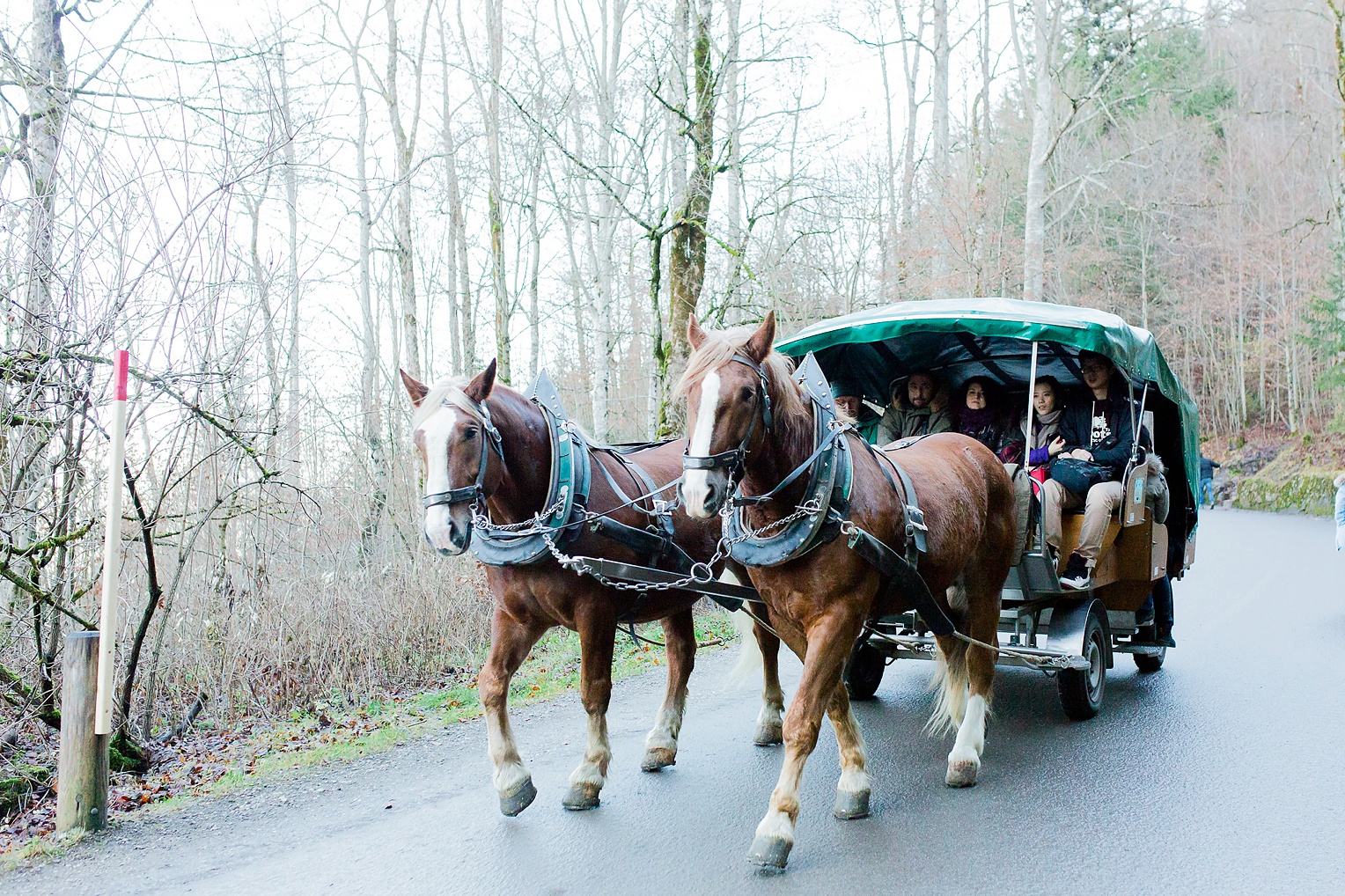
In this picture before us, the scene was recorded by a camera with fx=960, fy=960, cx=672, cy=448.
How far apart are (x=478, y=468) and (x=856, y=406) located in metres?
3.61

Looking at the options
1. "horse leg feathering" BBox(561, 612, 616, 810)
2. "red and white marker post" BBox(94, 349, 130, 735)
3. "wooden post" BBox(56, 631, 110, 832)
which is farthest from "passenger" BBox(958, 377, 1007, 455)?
"wooden post" BBox(56, 631, 110, 832)

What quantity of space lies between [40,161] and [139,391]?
1.36 meters

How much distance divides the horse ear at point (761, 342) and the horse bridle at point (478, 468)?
110 cm

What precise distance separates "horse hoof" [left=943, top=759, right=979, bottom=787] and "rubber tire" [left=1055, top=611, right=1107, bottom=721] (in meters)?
1.11

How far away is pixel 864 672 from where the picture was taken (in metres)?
6.24

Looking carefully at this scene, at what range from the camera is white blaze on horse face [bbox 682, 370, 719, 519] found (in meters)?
3.33

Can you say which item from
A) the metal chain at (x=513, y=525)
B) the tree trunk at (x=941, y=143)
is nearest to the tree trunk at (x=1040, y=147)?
the tree trunk at (x=941, y=143)

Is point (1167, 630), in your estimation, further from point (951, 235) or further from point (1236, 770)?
point (951, 235)

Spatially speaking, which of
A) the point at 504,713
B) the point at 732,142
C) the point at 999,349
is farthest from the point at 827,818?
the point at 732,142

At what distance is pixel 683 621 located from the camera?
5074 mm

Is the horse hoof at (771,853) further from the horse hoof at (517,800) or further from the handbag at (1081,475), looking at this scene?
the handbag at (1081,475)

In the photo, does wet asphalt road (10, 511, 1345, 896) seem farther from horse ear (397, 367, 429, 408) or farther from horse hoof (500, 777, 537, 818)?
horse ear (397, 367, 429, 408)

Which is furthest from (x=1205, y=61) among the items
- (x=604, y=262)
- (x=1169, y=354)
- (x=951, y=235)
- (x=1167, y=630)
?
(x=1167, y=630)

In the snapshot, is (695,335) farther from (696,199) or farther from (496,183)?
(496,183)
